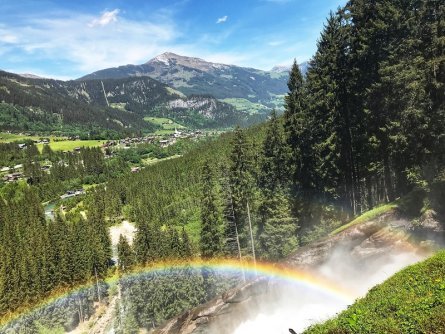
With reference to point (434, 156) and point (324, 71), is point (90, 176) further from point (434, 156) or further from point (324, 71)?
point (434, 156)

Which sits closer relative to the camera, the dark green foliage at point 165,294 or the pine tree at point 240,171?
the pine tree at point 240,171

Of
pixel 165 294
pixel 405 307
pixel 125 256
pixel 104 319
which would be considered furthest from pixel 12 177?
pixel 405 307

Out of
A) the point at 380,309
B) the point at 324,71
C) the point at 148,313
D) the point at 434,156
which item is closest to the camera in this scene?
the point at 380,309

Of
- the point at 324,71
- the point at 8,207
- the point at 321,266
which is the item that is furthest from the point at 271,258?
the point at 8,207

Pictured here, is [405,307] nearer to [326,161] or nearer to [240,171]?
[326,161]

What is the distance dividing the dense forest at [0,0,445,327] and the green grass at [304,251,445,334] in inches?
507

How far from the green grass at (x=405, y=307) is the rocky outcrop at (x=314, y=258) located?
11.5 meters

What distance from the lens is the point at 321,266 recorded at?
2809 cm

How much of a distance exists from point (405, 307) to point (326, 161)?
29.3 meters

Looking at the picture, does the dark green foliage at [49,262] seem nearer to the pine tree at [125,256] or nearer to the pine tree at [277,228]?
the pine tree at [125,256]

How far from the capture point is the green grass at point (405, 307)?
10278mm

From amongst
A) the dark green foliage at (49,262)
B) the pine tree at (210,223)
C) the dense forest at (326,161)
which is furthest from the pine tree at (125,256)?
the pine tree at (210,223)

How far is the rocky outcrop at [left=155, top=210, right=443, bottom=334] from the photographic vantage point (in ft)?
79.7

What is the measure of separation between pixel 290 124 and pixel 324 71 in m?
8.46
